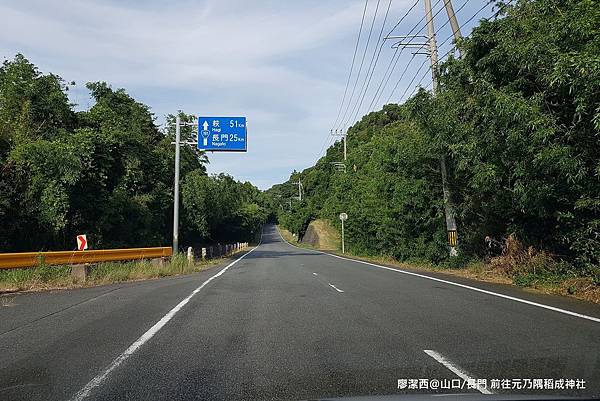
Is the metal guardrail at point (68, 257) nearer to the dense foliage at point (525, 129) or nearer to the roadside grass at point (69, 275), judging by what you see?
the roadside grass at point (69, 275)

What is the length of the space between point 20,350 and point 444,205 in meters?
19.8

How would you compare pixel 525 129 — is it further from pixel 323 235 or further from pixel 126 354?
pixel 323 235

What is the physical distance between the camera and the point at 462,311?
10.1 m

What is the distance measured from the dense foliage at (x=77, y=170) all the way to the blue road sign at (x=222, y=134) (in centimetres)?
465

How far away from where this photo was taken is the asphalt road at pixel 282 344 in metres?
5.38

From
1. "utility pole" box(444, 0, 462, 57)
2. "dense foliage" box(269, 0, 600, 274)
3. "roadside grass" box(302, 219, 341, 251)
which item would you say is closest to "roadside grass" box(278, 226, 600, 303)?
Result: "dense foliage" box(269, 0, 600, 274)

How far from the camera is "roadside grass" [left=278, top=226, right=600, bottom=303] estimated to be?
12.4m

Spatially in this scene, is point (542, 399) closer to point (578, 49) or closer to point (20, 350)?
point (20, 350)

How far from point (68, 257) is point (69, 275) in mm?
898

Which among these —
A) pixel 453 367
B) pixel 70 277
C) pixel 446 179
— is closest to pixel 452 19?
pixel 446 179

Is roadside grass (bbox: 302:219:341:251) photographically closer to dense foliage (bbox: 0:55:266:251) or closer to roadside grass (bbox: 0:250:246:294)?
dense foliage (bbox: 0:55:266:251)

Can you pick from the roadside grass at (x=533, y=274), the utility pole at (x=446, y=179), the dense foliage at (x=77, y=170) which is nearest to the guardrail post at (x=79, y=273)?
the dense foliage at (x=77, y=170)

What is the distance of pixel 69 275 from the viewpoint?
16.7 m

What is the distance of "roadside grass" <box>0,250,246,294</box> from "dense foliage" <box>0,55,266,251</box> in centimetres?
421
